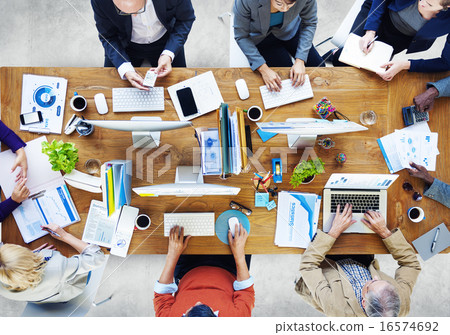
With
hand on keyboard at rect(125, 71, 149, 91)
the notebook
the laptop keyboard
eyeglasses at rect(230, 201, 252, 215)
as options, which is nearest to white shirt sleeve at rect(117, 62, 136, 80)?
hand on keyboard at rect(125, 71, 149, 91)

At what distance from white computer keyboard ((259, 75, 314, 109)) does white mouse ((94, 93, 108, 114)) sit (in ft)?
2.97

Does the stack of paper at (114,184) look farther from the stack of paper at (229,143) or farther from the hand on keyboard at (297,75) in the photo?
the hand on keyboard at (297,75)

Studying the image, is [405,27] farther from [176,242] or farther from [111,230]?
[111,230]

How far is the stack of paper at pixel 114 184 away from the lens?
1393 millimetres

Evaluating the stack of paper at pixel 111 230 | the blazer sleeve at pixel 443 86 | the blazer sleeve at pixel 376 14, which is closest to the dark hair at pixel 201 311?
the stack of paper at pixel 111 230

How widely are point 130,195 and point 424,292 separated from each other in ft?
8.39

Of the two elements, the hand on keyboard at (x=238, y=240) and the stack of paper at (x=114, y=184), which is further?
the hand on keyboard at (x=238, y=240)

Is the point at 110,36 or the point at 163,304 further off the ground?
the point at 110,36

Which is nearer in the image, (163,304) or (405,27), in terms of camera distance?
(163,304)

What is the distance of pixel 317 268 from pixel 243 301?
46cm

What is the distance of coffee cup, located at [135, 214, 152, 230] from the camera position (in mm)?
1691

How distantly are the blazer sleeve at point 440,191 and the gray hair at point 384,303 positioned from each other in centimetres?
59

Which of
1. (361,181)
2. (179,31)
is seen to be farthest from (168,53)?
(361,181)

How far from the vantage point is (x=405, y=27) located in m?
1.87
